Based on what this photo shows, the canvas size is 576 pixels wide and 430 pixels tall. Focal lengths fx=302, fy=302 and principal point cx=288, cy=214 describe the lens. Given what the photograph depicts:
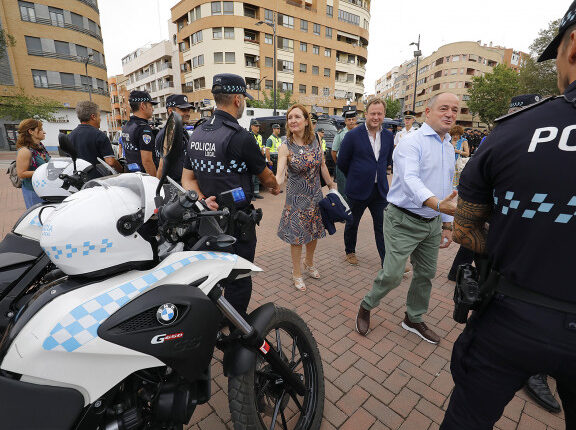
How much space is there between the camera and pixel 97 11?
3825 centimetres

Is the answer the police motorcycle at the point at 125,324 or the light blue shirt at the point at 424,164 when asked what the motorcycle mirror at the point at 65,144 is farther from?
the light blue shirt at the point at 424,164

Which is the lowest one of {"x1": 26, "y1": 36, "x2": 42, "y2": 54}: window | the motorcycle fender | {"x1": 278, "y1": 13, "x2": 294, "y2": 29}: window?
the motorcycle fender

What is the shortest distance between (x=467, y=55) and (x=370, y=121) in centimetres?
7409

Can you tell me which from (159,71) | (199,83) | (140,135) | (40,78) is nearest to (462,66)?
(199,83)

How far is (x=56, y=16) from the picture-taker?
33250 millimetres

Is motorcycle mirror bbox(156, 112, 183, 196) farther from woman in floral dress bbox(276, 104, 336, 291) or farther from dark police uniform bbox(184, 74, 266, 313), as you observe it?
woman in floral dress bbox(276, 104, 336, 291)

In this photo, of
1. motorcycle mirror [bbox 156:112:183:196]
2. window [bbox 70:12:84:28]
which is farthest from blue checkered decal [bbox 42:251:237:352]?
window [bbox 70:12:84:28]

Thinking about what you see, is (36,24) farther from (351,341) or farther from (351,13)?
(351,341)

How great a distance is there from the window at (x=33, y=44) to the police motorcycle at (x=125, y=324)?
44.5m

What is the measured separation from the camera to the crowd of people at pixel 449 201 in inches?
42.1

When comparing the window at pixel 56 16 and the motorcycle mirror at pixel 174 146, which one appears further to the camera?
the window at pixel 56 16

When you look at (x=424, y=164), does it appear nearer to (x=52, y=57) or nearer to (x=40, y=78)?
(x=40, y=78)

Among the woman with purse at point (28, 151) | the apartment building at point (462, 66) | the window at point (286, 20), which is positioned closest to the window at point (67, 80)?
the window at point (286, 20)

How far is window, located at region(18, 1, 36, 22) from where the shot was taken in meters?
31.5
